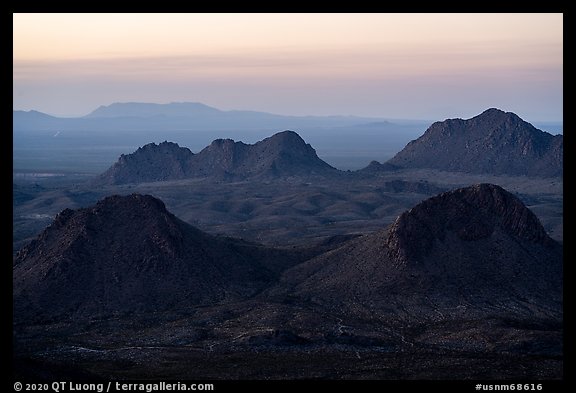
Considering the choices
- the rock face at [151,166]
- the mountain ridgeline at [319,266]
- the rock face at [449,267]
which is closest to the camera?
the rock face at [449,267]

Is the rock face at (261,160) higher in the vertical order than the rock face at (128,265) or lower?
higher

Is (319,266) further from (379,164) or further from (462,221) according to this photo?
(379,164)

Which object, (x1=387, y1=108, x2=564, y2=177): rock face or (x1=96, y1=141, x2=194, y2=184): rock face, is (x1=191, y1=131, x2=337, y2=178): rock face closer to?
(x1=96, y1=141, x2=194, y2=184): rock face

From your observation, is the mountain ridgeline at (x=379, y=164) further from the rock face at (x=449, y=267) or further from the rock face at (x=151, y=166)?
the rock face at (x=449, y=267)

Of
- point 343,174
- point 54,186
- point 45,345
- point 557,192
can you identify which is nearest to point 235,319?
point 45,345

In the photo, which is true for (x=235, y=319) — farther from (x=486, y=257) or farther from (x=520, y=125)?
(x=520, y=125)

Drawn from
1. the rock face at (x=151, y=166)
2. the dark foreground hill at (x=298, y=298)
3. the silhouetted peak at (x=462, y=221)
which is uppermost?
the rock face at (x=151, y=166)

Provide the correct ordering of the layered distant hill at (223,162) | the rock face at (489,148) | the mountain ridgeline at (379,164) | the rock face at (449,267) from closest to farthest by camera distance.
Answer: the rock face at (449,267) < the rock face at (489,148) < the mountain ridgeline at (379,164) < the layered distant hill at (223,162)

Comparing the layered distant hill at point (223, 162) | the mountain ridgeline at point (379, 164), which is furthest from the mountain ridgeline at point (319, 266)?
the layered distant hill at point (223, 162)

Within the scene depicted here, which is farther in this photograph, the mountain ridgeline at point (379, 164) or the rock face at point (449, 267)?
the mountain ridgeline at point (379, 164)
